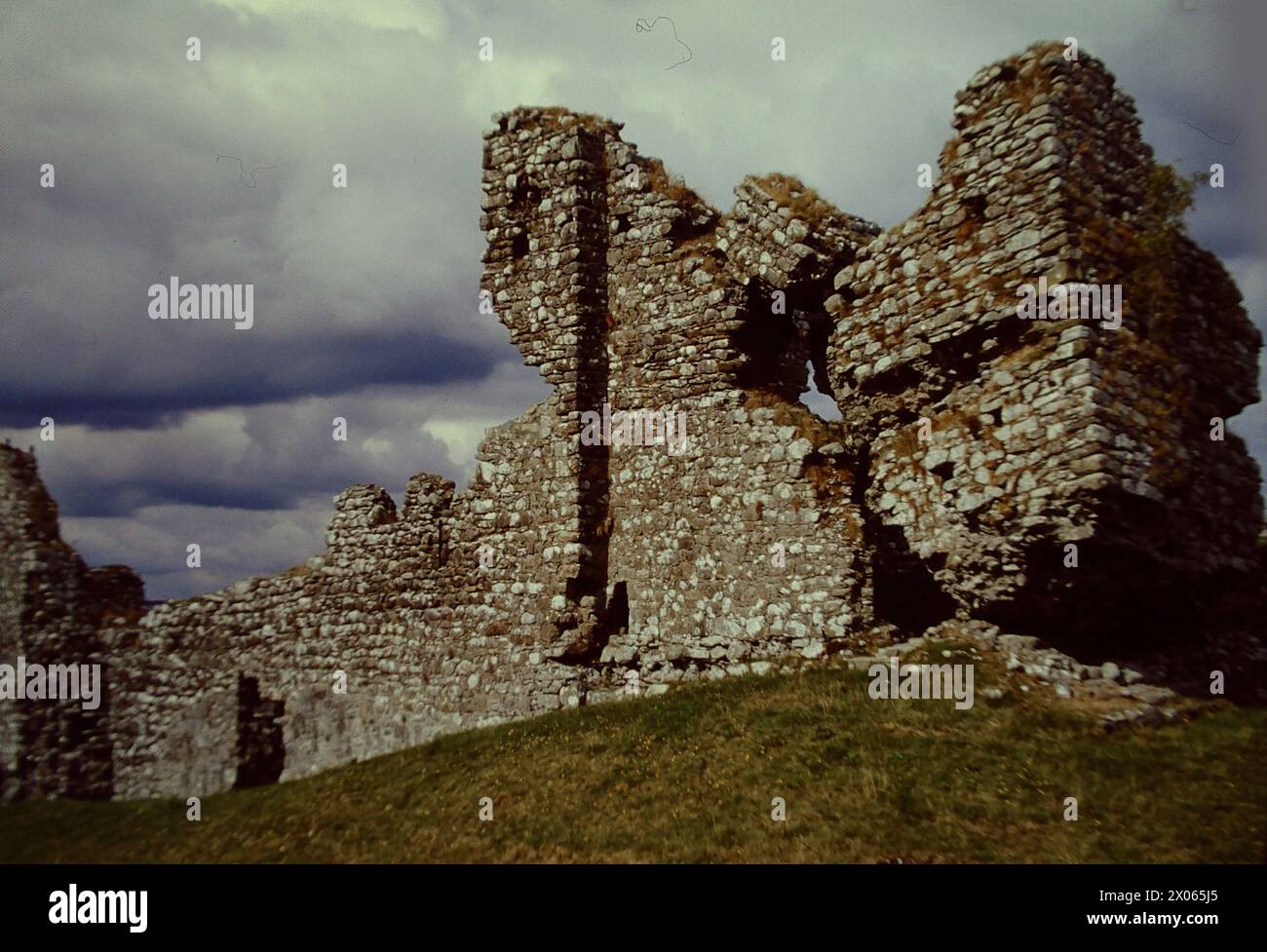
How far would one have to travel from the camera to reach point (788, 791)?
28.8ft

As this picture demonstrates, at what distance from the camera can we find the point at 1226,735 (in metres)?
8.79

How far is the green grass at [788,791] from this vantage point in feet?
24.7

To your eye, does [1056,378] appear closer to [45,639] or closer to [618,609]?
[618,609]

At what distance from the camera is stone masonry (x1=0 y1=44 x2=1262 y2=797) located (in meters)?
10.3

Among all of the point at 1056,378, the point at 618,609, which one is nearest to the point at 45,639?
the point at 618,609

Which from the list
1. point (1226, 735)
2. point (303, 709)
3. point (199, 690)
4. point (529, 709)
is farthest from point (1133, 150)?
point (199, 690)

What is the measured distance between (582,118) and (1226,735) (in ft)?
42.4
